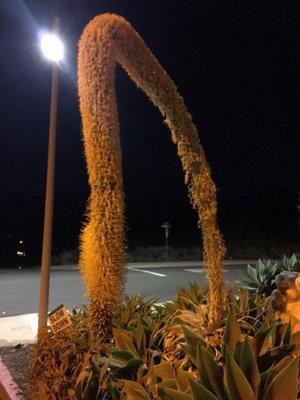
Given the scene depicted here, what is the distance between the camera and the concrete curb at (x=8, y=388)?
555 cm

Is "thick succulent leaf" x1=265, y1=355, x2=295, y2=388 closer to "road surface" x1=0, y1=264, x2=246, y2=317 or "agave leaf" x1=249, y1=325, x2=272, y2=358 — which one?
"agave leaf" x1=249, y1=325, x2=272, y2=358

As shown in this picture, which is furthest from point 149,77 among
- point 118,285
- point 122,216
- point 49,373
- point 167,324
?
point 49,373

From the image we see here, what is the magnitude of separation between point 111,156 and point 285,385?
9.39ft

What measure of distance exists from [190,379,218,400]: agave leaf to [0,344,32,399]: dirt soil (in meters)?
3.04

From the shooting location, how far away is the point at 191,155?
5191 mm

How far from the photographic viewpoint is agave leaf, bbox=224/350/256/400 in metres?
2.94

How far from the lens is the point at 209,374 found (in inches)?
125

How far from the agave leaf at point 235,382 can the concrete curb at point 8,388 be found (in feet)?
10.4

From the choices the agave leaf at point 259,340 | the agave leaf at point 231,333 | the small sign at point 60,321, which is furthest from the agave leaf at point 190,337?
the small sign at point 60,321

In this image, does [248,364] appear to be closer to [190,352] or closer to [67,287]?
[190,352]

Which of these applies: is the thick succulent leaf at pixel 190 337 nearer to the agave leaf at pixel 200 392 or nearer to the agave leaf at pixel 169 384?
the agave leaf at pixel 169 384

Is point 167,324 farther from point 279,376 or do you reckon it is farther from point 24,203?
point 24,203

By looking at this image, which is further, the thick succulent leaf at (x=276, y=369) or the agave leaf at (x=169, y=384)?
the agave leaf at (x=169, y=384)

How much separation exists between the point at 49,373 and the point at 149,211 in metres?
65.9
